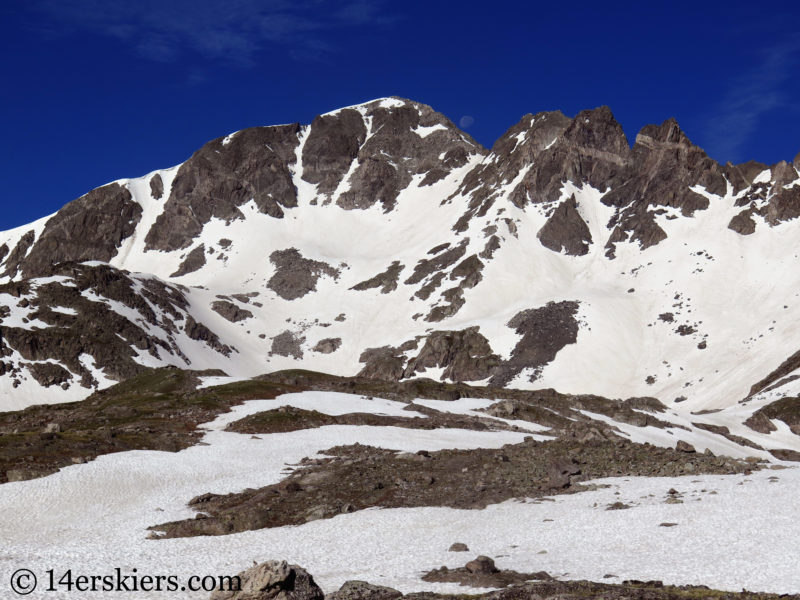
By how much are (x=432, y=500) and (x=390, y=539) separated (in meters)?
8.85

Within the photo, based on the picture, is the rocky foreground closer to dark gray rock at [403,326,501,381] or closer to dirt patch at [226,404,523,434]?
dirt patch at [226,404,523,434]

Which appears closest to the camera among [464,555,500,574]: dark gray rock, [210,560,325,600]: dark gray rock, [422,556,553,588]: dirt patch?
[210,560,325,600]: dark gray rock

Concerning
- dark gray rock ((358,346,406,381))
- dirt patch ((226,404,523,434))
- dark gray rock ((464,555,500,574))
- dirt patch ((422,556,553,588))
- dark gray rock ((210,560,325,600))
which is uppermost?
dark gray rock ((358,346,406,381))

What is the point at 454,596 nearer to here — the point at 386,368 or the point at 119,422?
the point at 119,422

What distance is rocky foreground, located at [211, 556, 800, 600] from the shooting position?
22984 millimetres

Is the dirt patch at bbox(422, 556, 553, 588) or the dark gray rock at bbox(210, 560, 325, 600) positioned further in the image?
the dirt patch at bbox(422, 556, 553, 588)

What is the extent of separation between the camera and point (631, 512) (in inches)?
1497

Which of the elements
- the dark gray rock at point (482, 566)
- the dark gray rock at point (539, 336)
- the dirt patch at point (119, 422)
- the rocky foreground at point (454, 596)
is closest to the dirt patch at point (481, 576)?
the dark gray rock at point (482, 566)

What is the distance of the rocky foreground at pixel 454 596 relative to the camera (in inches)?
905

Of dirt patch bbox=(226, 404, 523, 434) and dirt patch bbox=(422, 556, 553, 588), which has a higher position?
dirt patch bbox=(226, 404, 523, 434)

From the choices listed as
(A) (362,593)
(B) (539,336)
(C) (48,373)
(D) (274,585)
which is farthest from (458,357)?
(D) (274,585)

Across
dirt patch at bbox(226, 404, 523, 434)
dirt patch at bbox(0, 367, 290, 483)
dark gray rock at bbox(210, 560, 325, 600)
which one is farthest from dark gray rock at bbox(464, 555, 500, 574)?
dirt patch at bbox(226, 404, 523, 434)

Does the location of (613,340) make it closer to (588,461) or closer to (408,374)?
(408,374)

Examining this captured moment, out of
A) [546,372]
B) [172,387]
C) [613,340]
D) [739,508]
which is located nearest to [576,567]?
[739,508]
